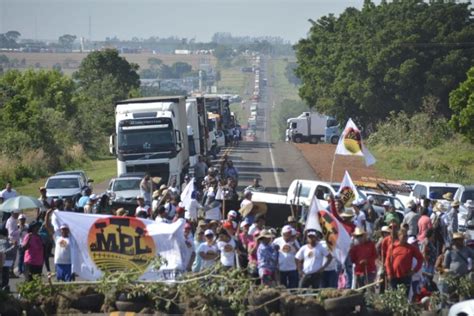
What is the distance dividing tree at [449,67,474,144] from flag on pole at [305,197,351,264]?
44.6m

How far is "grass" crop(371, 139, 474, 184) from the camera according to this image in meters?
54.1

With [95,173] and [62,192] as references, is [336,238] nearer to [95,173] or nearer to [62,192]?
[62,192]

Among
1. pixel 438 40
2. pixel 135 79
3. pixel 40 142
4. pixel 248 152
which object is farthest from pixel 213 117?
pixel 135 79

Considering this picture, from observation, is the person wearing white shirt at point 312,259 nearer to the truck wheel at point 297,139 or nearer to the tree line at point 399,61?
the tree line at point 399,61

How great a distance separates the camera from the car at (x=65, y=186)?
38.0 metres

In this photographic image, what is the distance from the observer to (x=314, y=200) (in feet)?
66.8

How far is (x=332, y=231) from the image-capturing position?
63.8 feet

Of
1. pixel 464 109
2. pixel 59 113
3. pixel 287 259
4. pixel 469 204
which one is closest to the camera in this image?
pixel 287 259

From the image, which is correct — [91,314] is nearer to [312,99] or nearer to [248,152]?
[248,152]

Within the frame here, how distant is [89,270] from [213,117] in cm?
5681

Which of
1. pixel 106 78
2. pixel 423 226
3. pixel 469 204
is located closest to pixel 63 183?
pixel 469 204

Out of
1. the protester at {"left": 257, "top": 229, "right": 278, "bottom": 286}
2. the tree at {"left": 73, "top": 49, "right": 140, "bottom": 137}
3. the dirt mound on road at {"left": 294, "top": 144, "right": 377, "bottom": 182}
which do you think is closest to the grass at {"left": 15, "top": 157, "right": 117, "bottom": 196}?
the dirt mound on road at {"left": 294, "top": 144, "right": 377, "bottom": 182}

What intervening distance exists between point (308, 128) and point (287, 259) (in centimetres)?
7855

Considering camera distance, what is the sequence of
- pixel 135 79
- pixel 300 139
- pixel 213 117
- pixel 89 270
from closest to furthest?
1. pixel 89 270
2. pixel 213 117
3. pixel 300 139
4. pixel 135 79
